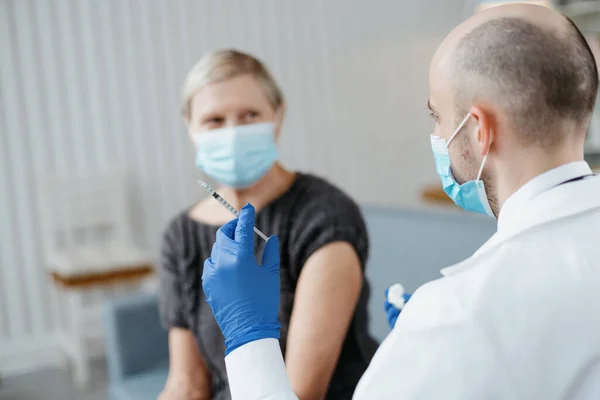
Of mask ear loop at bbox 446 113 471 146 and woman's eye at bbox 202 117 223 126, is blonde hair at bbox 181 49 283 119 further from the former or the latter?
mask ear loop at bbox 446 113 471 146

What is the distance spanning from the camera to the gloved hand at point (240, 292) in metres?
1.02

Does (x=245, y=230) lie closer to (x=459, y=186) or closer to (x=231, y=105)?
(x=459, y=186)

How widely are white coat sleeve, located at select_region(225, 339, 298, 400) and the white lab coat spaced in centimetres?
16

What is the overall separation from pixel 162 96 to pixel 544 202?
11.5ft

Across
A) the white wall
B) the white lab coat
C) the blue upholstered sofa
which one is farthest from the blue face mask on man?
the white wall

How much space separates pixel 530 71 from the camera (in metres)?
0.85

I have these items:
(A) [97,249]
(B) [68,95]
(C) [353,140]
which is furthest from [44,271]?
(C) [353,140]

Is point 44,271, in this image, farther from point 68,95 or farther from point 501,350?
point 501,350

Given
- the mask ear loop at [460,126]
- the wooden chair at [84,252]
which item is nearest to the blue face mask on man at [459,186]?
the mask ear loop at [460,126]

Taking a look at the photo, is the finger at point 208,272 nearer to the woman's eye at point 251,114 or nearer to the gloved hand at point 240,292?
the gloved hand at point 240,292

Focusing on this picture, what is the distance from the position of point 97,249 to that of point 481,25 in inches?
125

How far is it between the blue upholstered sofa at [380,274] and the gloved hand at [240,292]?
890 mm

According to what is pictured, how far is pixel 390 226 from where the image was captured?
6.99ft

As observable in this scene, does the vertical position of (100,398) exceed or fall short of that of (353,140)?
it falls short
